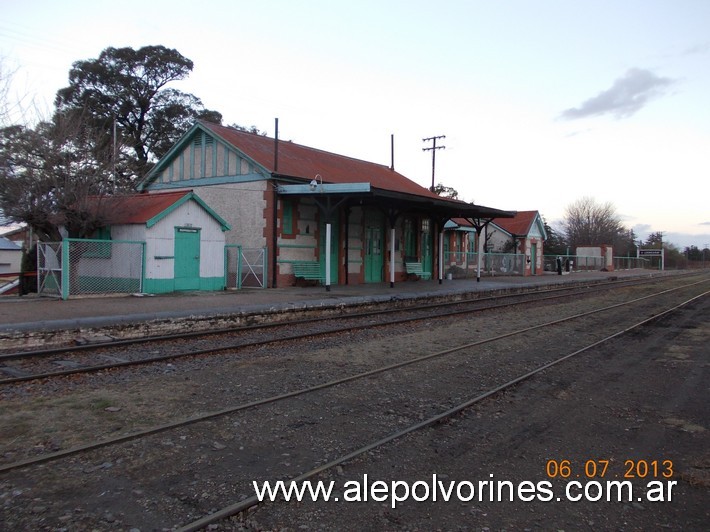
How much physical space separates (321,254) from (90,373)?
15.1 m

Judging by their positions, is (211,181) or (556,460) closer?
(556,460)

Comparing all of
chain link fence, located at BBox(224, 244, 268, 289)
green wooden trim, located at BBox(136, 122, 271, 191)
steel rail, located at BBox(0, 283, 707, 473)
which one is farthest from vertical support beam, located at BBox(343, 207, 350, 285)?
steel rail, located at BBox(0, 283, 707, 473)

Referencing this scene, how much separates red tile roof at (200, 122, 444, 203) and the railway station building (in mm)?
93

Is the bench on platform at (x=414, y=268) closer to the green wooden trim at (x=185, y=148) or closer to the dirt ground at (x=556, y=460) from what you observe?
the green wooden trim at (x=185, y=148)

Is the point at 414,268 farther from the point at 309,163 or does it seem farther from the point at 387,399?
the point at 387,399

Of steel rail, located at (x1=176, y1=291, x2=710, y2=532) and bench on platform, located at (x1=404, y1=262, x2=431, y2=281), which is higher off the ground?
bench on platform, located at (x1=404, y1=262, x2=431, y2=281)

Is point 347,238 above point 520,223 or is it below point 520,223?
below

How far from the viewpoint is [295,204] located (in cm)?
2133

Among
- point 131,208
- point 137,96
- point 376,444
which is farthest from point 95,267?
point 137,96

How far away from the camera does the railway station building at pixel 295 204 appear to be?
2027 centimetres

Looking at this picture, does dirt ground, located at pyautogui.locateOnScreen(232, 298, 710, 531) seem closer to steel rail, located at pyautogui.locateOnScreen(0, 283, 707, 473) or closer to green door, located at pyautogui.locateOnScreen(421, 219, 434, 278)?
steel rail, located at pyautogui.locateOnScreen(0, 283, 707, 473)

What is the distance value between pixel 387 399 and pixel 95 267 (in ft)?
43.6

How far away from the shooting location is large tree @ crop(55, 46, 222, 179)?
37.7m

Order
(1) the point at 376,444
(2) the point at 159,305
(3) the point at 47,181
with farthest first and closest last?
(3) the point at 47,181, (2) the point at 159,305, (1) the point at 376,444
